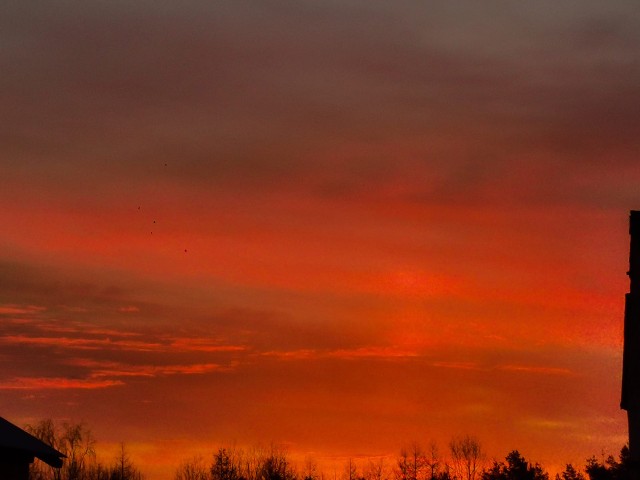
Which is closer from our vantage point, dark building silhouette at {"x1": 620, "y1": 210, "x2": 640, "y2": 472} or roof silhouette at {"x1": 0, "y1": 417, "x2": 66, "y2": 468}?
roof silhouette at {"x1": 0, "y1": 417, "x2": 66, "y2": 468}

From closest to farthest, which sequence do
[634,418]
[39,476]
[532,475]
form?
[634,418]
[532,475]
[39,476]

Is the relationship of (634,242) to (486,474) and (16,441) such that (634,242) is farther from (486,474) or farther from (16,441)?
(486,474)

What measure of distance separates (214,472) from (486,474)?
55149 mm

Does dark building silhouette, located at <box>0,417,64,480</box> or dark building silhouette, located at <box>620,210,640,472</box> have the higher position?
dark building silhouette, located at <box>620,210,640,472</box>

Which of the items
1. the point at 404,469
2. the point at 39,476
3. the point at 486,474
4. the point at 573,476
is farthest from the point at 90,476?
the point at 573,476

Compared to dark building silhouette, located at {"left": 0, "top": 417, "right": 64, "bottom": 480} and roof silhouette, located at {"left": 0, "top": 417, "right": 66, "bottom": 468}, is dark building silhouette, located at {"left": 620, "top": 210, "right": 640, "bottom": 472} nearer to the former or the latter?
roof silhouette, located at {"left": 0, "top": 417, "right": 66, "bottom": 468}

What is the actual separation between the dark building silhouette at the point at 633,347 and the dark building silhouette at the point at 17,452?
2281 centimetres

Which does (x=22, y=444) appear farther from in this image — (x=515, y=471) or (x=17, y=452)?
(x=515, y=471)

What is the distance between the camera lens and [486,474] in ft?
247

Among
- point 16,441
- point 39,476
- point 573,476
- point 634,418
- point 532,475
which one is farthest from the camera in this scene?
point 39,476

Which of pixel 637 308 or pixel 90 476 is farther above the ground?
pixel 637 308

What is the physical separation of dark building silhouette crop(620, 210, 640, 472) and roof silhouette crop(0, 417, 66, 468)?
2252 cm

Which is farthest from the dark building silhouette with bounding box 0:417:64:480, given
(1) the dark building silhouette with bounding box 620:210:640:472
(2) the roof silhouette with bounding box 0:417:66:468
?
(1) the dark building silhouette with bounding box 620:210:640:472

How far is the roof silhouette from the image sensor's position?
35.9m
